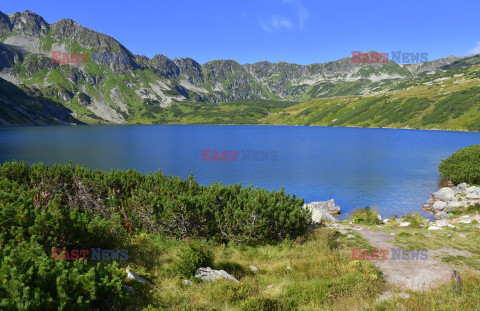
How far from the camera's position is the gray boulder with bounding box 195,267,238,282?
9.77 m

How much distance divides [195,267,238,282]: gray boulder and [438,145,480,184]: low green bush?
45.9 metres

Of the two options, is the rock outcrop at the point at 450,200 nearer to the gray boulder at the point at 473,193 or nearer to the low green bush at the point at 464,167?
the gray boulder at the point at 473,193

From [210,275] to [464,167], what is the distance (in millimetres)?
49901

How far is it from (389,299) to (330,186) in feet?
132

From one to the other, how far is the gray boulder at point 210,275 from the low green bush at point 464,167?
45.9 m

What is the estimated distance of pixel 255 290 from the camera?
9547 mm

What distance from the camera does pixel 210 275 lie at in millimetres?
10078

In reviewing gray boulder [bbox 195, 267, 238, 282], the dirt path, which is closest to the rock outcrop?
the dirt path

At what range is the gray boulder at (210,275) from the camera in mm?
9766

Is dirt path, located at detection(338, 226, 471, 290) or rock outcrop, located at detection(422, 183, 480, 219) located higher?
dirt path, located at detection(338, 226, 471, 290)

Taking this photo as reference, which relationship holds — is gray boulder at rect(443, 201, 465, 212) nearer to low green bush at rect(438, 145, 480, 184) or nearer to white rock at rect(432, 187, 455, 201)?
white rock at rect(432, 187, 455, 201)

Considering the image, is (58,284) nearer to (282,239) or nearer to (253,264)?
(253,264)

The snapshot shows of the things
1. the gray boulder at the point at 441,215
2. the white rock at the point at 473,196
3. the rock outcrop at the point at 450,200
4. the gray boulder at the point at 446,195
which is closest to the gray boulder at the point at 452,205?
the rock outcrop at the point at 450,200

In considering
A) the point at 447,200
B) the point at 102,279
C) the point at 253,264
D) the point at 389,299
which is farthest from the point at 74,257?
the point at 447,200
